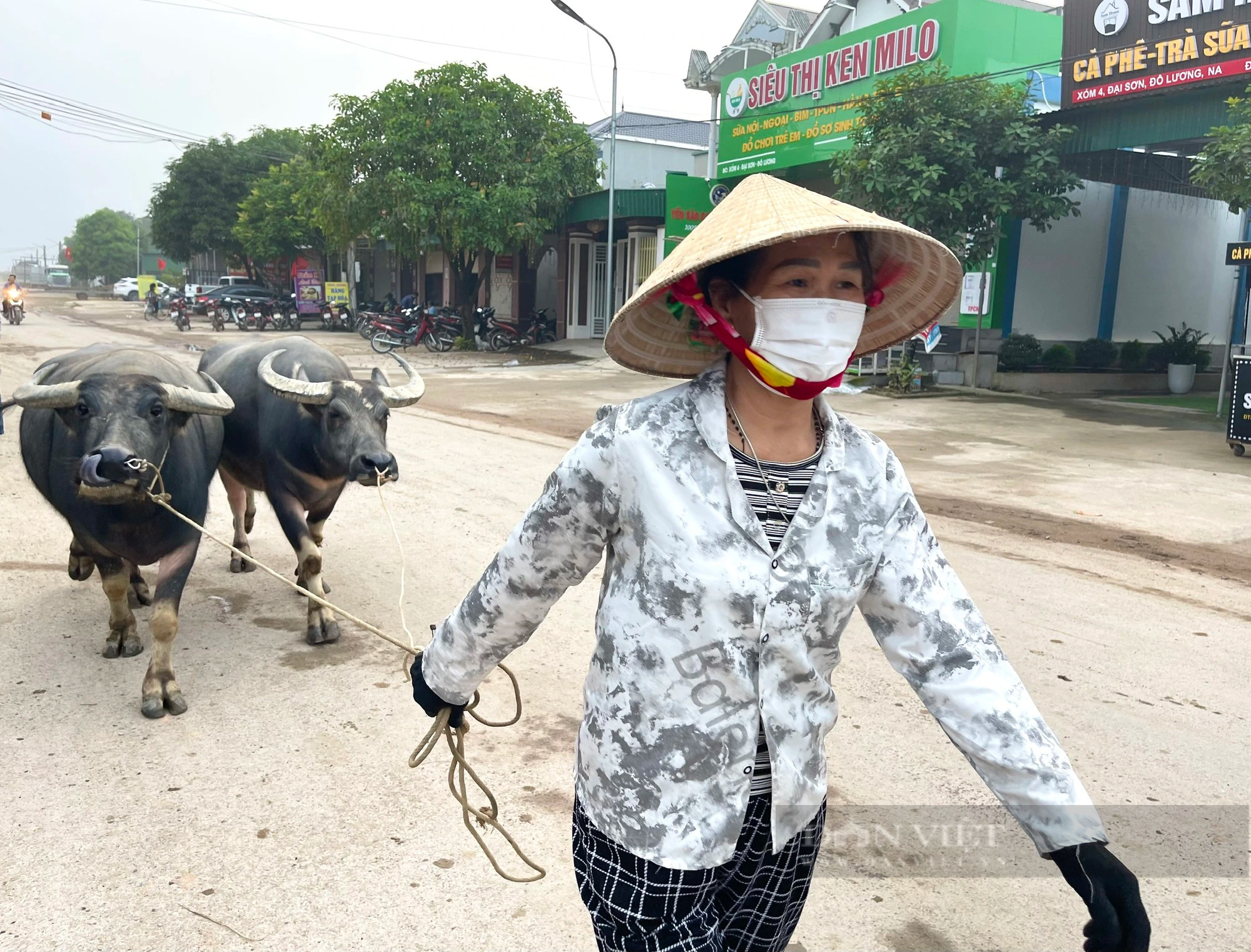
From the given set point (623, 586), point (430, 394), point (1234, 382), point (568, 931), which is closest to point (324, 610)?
point (568, 931)

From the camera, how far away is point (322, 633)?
4.46 metres

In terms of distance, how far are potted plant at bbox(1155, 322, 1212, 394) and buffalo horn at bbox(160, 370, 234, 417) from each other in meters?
17.6

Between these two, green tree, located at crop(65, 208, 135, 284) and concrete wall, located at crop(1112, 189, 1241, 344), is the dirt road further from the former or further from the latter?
green tree, located at crop(65, 208, 135, 284)

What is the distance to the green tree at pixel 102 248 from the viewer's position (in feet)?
315

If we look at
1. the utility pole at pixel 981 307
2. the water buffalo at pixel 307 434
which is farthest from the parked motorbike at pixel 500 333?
the water buffalo at pixel 307 434

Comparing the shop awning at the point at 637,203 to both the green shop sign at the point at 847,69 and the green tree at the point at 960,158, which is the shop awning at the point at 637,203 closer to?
the green shop sign at the point at 847,69

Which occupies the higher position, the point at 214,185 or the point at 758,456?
the point at 214,185

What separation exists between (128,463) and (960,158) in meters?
13.3

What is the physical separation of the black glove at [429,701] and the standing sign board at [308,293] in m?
32.6

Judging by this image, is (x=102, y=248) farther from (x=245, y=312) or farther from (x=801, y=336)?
(x=801, y=336)

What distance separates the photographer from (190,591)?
5195 millimetres

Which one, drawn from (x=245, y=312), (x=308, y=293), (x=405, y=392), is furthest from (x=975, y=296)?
(x=308, y=293)

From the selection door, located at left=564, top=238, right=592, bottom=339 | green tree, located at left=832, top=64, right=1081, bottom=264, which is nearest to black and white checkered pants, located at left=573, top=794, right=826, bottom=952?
green tree, located at left=832, top=64, right=1081, bottom=264

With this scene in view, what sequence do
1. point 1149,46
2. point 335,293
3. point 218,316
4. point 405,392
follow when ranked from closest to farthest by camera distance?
1. point 405,392
2. point 1149,46
3. point 218,316
4. point 335,293
